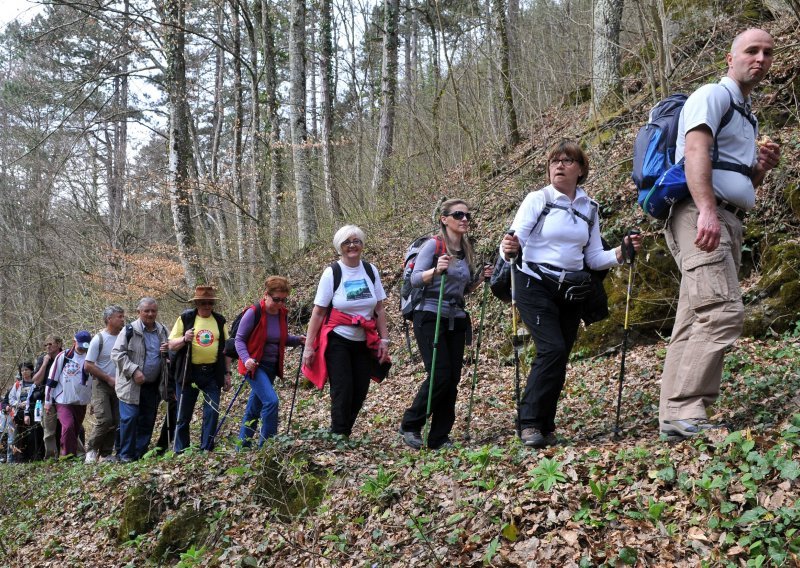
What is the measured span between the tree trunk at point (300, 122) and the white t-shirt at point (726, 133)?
39.0ft

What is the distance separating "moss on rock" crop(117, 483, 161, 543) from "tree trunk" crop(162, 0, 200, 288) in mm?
8837

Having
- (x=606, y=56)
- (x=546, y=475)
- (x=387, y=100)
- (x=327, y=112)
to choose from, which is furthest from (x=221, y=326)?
(x=327, y=112)

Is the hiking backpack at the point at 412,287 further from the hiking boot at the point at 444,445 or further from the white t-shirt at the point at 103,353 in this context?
the white t-shirt at the point at 103,353

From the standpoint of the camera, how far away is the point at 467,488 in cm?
416

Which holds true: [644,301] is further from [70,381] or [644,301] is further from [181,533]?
[70,381]

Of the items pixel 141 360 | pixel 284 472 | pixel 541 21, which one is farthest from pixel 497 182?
pixel 284 472

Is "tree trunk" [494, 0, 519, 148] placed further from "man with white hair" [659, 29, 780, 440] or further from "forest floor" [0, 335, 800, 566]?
"man with white hair" [659, 29, 780, 440]

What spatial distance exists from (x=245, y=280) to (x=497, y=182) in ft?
24.0

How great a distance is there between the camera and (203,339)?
25.5ft

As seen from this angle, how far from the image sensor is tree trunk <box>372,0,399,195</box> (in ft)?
53.5

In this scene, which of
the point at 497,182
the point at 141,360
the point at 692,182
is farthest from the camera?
the point at 497,182

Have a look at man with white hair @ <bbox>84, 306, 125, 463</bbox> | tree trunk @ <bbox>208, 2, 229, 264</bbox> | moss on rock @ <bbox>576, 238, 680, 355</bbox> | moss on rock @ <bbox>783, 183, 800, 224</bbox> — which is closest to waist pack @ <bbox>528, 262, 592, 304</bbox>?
moss on rock @ <bbox>576, 238, 680, 355</bbox>

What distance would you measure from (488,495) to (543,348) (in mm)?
1165

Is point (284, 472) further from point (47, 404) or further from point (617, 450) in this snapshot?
point (47, 404)
